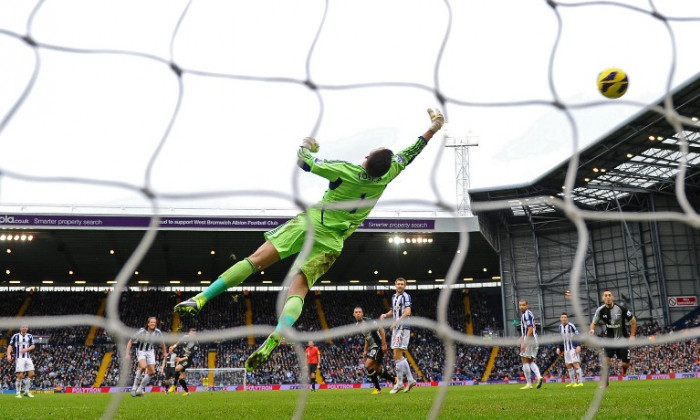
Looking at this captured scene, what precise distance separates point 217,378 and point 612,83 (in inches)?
840

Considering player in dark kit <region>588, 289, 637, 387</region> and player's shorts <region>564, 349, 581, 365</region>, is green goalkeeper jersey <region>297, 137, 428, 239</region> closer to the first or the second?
player in dark kit <region>588, 289, 637, 387</region>

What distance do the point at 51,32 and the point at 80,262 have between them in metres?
30.7

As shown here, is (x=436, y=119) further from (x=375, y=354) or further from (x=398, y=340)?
(x=375, y=354)

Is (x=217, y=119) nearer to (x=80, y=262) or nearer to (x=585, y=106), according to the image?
(x=585, y=106)

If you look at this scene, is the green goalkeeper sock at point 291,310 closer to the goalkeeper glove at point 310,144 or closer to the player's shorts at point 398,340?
the goalkeeper glove at point 310,144

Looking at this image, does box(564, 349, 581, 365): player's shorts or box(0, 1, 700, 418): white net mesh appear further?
box(564, 349, 581, 365): player's shorts

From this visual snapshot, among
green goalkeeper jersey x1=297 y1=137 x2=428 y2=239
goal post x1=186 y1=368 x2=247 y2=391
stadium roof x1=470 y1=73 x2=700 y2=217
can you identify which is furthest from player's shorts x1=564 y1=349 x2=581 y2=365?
goal post x1=186 y1=368 x2=247 y2=391

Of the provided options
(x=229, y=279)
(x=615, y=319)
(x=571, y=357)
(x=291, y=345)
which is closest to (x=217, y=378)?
(x=291, y=345)

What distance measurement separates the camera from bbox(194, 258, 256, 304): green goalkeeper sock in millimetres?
4484

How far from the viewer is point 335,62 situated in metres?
4.43

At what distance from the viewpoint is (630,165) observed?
88.9 feet

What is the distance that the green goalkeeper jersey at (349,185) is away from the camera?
4.52 m

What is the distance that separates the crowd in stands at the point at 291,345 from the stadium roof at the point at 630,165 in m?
6.99

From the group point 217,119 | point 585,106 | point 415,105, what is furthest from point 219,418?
point 585,106
